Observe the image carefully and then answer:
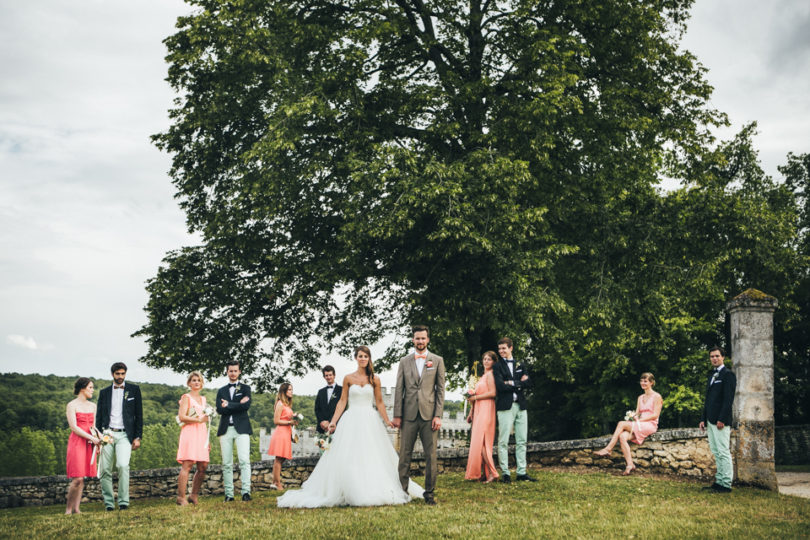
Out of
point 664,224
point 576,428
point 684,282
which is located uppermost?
point 664,224

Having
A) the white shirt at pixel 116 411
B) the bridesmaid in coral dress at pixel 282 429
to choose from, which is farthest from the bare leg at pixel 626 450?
the white shirt at pixel 116 411

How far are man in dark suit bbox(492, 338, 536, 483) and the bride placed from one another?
2186 millimetres

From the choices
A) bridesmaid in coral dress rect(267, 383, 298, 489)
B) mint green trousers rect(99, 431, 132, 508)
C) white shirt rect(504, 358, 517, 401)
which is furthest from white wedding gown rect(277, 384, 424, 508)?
bridesmaid in coral dress rect(267, 383, 298, 489)

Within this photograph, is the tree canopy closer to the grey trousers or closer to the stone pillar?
the stone pillar

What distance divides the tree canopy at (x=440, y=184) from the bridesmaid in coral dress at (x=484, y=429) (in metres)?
3.94

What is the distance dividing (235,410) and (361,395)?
2.26 m

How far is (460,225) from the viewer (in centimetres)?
1456

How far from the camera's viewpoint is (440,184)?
14.9 metres

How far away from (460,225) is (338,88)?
5.08 m

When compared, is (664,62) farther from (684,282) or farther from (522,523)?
(522,523)

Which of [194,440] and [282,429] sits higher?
[194,440]

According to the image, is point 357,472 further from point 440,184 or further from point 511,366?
point 440,184

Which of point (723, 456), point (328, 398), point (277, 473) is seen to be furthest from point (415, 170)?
point (723, 456)

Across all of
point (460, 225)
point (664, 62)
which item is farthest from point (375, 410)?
point (664, 62)
